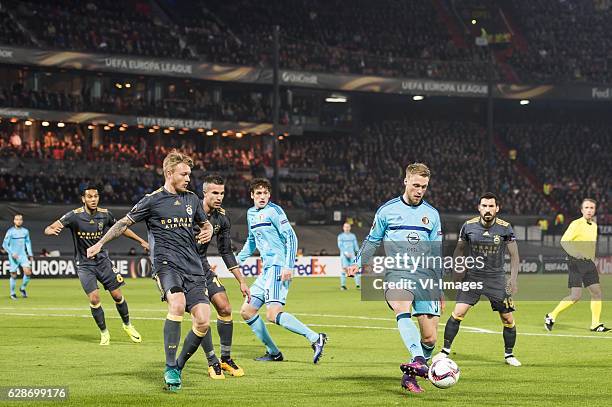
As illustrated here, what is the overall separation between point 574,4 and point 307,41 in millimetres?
22555

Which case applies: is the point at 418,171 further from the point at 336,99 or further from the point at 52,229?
the point at 336,99

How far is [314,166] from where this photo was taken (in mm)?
61688

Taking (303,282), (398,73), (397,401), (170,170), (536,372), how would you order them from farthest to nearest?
(398,73) → (303,282) → (536,372) → (170,170) → (397,401)

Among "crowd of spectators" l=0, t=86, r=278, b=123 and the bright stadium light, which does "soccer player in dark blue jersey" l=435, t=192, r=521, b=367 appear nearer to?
"crowd of spectators" l=0, t=86, r=278, b=123

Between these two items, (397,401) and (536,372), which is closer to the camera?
(397,401)

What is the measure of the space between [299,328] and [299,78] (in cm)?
4663

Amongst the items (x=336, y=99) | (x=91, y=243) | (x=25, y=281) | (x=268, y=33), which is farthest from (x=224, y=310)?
(x=336, y=99)

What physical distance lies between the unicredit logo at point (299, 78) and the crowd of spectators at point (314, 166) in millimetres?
4325

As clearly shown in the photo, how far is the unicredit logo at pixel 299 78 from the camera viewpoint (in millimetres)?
60250

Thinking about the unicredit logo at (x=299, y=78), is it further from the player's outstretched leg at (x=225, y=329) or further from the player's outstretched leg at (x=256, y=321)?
the player's outstretched leg at (x=225, y=329)

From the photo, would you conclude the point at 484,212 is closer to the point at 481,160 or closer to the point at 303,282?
the point at 303,282

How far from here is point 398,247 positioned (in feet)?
40.1

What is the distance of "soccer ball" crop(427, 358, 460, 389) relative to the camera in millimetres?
11469

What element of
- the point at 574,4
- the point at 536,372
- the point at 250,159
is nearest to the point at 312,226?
the point at 250,159
